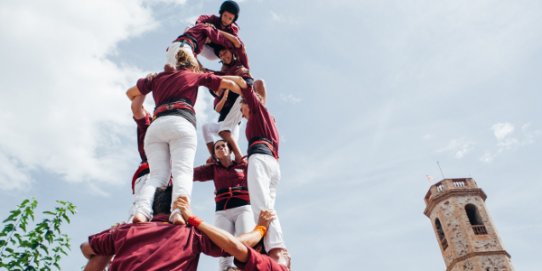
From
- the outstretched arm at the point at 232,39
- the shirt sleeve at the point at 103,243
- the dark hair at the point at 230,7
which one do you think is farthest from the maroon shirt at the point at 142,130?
the dark hair at the point at 230,7

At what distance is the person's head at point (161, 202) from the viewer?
3.83m

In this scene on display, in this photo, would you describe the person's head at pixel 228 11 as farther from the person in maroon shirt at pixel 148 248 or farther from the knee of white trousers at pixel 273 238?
the person in maroon shirt at pixel 148 248

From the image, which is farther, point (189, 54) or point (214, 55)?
point (214, 55)

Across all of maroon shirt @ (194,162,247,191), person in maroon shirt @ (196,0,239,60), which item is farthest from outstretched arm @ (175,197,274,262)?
person in maroon shirt @ (196,0,239,60)

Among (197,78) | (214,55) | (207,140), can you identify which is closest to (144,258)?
(197,78)

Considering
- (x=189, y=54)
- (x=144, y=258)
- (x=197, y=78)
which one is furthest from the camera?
(x=189, y=54)

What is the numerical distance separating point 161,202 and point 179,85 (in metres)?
1.49

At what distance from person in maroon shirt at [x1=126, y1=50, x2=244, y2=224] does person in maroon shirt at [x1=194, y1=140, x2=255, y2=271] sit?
1704 mm

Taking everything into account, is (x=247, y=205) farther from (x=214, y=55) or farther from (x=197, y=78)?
(x=214, y=55)

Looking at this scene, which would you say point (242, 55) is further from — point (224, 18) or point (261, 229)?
point (261, 229)

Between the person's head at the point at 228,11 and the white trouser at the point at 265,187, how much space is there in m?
3.63

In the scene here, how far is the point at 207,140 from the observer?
23.5 feet

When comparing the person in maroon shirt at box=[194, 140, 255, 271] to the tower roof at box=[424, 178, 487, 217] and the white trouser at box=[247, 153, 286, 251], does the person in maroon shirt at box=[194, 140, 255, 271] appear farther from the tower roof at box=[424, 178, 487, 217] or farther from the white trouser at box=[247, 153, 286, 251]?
the tower roof at box=[424, 178, 487, 217]

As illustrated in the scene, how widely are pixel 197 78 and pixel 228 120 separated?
2.48m
